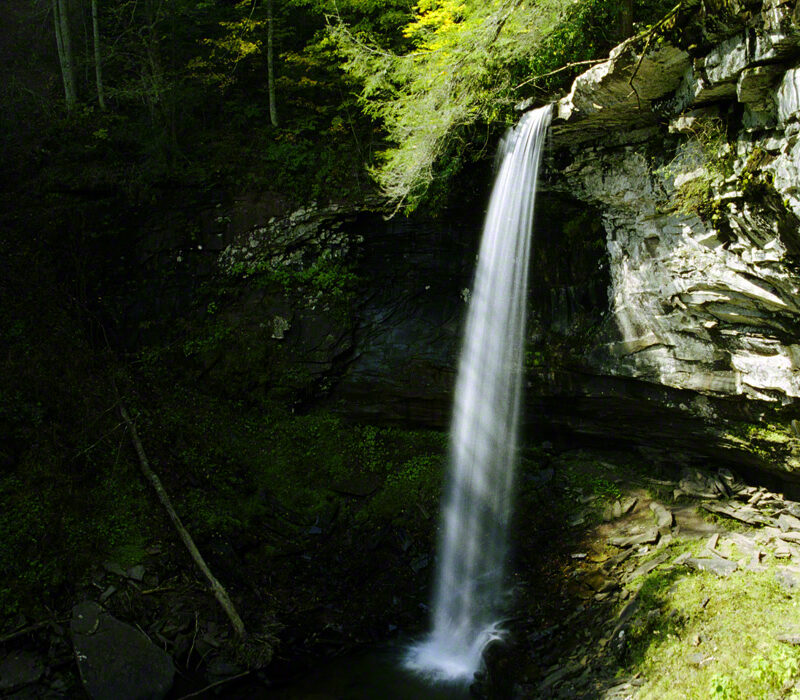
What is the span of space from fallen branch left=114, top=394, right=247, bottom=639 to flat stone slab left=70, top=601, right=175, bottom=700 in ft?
2.79

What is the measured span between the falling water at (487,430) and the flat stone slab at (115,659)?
121 inches

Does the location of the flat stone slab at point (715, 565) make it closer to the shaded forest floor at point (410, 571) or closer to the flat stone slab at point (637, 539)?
the shaded forest floor at point (410, 571)

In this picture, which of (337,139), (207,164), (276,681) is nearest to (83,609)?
(276,681)

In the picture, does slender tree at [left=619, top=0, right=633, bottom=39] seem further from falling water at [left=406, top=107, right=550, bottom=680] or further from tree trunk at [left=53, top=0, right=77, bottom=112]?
tree trunk at [left=53, top=0, right=77, bottom=112]

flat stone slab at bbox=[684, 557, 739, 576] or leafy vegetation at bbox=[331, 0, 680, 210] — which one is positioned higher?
leafy vegetation at bbox=[331, 0, 680, 210]

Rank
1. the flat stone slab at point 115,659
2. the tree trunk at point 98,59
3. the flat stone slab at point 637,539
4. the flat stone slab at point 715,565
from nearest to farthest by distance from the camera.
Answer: the flat stone slab at point 715,565
the flat stone slab at point 115,659
the flat stone slab at point 637,539
the tree trunk at point 98,59

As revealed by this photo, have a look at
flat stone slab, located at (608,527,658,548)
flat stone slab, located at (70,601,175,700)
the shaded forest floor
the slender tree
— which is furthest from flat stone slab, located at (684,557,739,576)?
the slender tree

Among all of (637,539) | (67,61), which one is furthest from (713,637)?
(67,61)

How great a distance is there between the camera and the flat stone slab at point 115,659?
660cm

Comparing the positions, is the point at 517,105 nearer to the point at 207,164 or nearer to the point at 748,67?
the point at 748,67

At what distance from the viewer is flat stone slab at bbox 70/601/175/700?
6598 mm

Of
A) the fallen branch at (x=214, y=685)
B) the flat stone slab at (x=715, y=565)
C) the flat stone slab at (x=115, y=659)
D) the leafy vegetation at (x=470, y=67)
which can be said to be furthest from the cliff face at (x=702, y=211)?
the flat stone slab at (x=115, y=659)

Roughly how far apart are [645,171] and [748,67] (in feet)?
7.59

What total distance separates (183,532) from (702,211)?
8.01m
